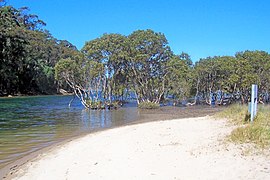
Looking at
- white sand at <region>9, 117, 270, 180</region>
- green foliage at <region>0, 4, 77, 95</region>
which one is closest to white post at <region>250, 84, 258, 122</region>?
white sand at <region>9, 117, 270, 180</region>

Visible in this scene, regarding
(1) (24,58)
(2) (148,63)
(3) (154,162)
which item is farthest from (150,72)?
(1) (24,58)

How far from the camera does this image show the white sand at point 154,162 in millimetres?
6805

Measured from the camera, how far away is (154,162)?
803 centimetres

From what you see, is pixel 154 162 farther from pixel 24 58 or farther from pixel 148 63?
pixel 24 58

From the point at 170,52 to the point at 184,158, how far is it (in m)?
29.4

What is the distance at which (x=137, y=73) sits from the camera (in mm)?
38312

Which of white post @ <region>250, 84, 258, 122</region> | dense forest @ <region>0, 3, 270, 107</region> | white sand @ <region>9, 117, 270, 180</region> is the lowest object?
white sand @ <region>9, 117, 270, 180</region>

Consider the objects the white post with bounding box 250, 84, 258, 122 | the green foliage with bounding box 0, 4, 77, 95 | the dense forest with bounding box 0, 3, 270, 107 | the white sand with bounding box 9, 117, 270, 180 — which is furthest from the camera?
the green foliage with bounding box 0, 4, 77, 95

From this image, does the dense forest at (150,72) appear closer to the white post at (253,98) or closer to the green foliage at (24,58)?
the white post at (253,98)

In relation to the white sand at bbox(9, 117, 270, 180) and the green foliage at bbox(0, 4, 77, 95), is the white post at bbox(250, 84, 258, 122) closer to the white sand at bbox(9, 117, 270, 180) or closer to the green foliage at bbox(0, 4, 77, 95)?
the white sand at bbox(9, 117, 270, 180)

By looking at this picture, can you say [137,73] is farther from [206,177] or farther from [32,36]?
[32,36]

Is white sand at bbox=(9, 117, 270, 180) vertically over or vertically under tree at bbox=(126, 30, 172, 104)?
under

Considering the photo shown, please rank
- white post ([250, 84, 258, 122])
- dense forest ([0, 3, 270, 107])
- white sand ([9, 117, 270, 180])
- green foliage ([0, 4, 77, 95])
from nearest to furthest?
white sand ([9, 117, 270, 180]) < white post ([250, 84, 258, 122]) < dense forest ([0, 3, 270, 107]) < green foliage ([0, 4, 77, 95])

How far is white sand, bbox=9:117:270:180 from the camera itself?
22.3 feet
